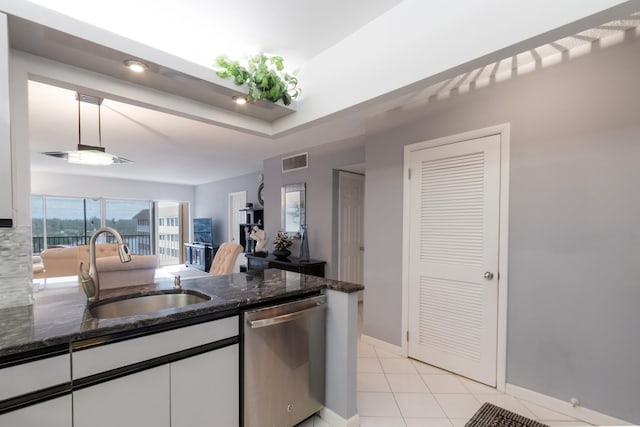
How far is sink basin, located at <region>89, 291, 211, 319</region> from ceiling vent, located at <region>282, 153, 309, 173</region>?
10.1 feet

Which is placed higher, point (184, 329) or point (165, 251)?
point (184, 329)

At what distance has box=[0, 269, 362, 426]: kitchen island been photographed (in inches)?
38.9

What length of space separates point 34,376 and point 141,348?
0.32 meters

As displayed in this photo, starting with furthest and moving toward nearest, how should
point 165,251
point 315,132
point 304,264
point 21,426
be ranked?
1. point 165,251
2. point 304,264
3. point 315,132
4. point 21,426

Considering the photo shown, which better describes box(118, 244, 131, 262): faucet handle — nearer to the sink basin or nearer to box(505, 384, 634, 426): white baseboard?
the sink basin

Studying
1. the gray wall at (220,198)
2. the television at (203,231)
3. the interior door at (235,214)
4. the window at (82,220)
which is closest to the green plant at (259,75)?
the gray wall at (220,198)

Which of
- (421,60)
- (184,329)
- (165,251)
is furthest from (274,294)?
(165,251)

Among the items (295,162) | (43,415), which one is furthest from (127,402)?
(295,162)

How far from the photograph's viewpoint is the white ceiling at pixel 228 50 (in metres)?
1.54

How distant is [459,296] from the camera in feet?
8.04

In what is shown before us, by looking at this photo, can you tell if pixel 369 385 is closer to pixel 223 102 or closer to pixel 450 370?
pixel 450 370

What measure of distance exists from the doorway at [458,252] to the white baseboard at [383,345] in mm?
97

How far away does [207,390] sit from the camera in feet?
4.58

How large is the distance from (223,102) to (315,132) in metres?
1.78
